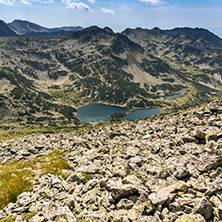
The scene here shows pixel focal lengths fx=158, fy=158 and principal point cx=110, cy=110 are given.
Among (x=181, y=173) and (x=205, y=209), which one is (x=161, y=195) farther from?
(x=181, y=173)

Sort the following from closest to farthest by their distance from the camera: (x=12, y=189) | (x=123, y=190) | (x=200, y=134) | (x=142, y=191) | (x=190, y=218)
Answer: (x=190, y=218) → (x=142, y=191) → (x=123, y=190) → (x=12, y=189) → (x=200, y=134)

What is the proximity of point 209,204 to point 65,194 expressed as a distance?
13757mm

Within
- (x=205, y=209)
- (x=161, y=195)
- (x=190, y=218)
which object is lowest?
(x=190, y=218)

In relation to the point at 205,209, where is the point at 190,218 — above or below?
below

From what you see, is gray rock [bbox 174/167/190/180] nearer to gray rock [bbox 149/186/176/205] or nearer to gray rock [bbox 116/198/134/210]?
gray rock [bbox 149/186/176/205]

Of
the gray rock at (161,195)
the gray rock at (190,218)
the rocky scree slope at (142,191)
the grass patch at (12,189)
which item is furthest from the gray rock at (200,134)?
the grass patch at (12,189)

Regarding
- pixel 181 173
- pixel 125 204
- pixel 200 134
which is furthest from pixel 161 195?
pixel 200 134

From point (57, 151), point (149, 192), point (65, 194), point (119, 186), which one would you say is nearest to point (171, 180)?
point (149, 192)

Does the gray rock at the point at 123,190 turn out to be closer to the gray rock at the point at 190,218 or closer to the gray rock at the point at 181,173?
the gray rock at the point at 190,218

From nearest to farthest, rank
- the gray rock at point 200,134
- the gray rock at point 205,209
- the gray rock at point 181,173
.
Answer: the gray rock at point 205,209, the gray rock at point 181,173, the gray rock at point 200,134

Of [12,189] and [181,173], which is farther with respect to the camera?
[12,189]

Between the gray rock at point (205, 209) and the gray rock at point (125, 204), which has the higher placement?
the gray rock at point (205, 209)

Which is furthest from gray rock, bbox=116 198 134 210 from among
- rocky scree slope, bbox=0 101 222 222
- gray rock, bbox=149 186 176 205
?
gray rock, bbox=149 186 176 205

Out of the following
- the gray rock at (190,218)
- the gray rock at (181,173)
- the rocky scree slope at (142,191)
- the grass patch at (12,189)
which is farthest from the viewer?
the grass patch at (12,189)
